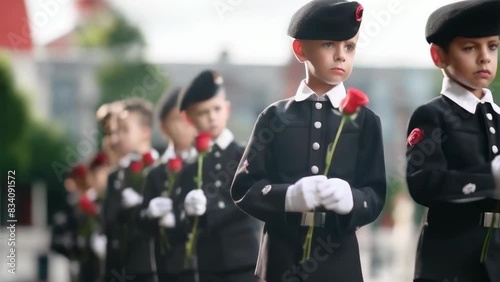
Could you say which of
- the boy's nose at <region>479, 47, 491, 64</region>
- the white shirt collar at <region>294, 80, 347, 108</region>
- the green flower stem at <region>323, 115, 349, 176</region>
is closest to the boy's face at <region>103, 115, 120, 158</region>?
the white shirt collar at <region>294, 80, 347, 108</region>

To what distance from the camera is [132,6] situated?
3.74 m

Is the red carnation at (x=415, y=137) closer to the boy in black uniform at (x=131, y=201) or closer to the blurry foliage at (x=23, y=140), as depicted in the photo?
the boy in black uniform at (x=131, y=201)

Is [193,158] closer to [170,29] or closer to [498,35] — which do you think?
[170,29]

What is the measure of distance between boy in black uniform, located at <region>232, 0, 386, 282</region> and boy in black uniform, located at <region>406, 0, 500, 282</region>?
154 millimetres

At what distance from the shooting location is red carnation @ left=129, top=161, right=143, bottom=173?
3.91 meters

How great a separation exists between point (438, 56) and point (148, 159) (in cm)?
111

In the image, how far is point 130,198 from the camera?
3.90 m

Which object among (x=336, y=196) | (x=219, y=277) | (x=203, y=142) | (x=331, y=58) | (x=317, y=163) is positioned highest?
(x=331, y=58)

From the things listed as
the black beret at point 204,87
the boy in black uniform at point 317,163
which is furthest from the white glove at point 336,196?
the black beret at point 204,87

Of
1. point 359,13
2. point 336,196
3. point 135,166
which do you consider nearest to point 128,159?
point 135,166

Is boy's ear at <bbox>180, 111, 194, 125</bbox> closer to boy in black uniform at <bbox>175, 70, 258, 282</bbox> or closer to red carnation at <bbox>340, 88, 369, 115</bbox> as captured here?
boy in black uniform at <bbox>175, 70, 258, 282</bbox>

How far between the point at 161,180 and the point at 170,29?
21.2 inches

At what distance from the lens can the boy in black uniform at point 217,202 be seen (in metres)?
3.65

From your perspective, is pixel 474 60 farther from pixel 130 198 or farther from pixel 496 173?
pixel 130 198
